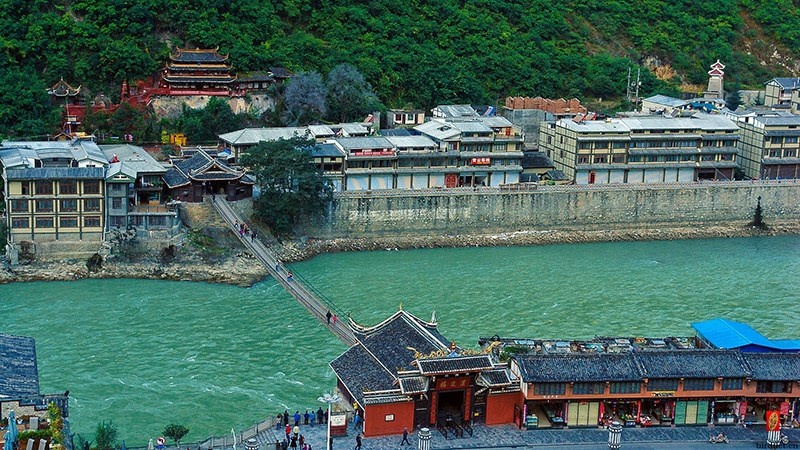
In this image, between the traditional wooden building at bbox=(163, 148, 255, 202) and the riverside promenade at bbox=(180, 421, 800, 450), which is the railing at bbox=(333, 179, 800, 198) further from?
the riverside promenade at bbox=(180, 421, 800, 450)

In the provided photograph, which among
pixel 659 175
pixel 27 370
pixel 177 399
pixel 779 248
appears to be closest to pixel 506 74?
pixel 659 175

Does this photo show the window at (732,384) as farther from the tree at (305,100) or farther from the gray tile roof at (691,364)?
the tree at (305,100)

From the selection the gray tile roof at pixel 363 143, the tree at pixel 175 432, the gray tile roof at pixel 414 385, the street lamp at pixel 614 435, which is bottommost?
the tree at pixel 175 432

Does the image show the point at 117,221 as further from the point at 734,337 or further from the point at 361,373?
the point at 734,337

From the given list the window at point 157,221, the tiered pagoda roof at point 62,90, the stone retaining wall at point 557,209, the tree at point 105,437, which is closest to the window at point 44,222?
the window at point 157,221

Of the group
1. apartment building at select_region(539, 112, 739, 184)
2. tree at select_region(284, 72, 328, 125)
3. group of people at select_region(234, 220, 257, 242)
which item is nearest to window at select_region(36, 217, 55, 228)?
group of people at select_region(234, 220, 257, 242)

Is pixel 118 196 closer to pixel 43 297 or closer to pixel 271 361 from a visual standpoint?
pixel 43 297
